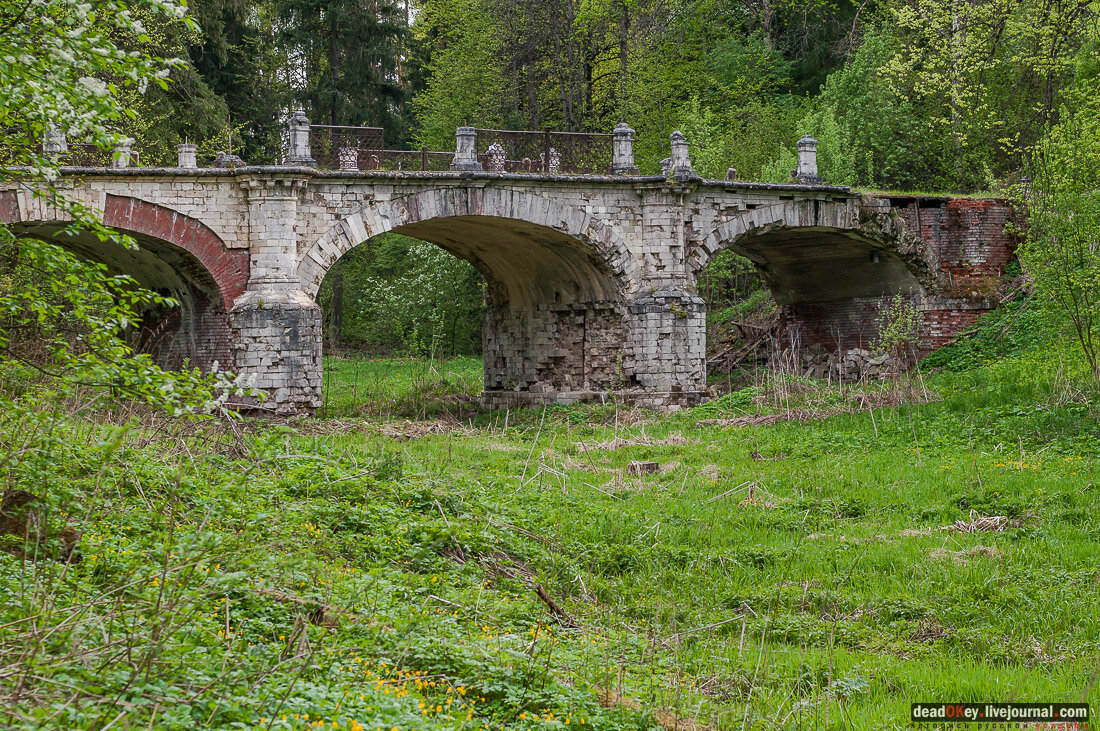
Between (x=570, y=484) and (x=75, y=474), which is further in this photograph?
(x=570, y=484)

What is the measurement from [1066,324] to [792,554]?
9.34m

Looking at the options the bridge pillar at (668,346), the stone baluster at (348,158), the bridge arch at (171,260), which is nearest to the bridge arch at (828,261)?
the bridge pillar at (668,346)

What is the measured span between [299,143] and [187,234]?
2.54 meters

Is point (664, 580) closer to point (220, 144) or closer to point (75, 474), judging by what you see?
point (75, 474)

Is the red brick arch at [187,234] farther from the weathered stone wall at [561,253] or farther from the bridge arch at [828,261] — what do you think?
the bridge arch at [828,261]

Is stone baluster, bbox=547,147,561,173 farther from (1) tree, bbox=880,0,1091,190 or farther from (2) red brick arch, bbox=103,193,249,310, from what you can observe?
(1) tree, bbox=880,0,1091,190

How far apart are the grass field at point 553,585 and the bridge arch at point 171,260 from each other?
566 cm

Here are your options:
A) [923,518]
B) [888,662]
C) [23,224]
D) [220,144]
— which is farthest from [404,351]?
[888,662]

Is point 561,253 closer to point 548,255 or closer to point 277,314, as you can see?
point 548,255

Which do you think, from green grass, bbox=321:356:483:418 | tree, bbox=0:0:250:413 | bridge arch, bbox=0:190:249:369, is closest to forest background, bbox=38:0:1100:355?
green grass, bbox=321:356:483:418

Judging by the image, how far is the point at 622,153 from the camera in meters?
20.1

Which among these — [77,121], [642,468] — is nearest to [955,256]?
[642,468]

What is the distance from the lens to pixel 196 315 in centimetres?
1948

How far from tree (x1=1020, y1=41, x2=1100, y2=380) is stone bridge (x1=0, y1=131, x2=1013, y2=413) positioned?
21.0ft
